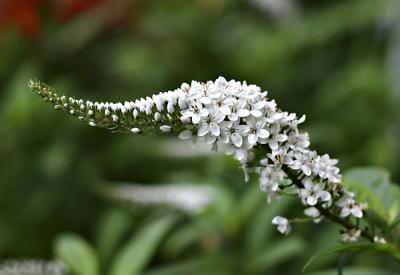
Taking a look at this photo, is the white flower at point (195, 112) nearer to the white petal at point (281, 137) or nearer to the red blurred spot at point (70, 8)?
the white petal at point (281, 137)

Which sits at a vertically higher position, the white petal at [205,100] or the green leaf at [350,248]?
the white petal at [205,100]

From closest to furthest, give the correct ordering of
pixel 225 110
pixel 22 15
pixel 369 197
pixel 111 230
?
1. pixel 225 110
2. pixel 369 197
3. pixel 111 230
4. pixel 22 15

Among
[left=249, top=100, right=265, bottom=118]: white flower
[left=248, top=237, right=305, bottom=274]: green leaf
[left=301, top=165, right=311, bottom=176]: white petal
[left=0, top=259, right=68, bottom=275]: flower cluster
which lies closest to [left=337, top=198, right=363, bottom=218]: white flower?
[left=301, top=165, right=311, bottom=176]: white petal

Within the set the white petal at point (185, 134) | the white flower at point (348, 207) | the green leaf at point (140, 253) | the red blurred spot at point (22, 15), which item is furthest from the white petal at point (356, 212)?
the red blurred spot at point (22, 15)

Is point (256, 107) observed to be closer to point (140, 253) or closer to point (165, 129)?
point (165, 129)

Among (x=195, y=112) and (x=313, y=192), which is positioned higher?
(x=195, y=112)

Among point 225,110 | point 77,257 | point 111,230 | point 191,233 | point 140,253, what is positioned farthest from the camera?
point 111,230

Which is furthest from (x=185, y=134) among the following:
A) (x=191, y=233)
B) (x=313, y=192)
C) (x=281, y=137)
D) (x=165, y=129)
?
(x=191, y=233)
